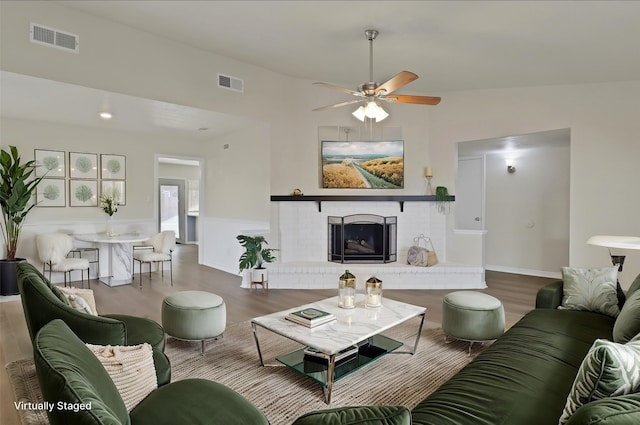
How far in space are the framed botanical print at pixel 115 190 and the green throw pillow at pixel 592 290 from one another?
6.57 metres

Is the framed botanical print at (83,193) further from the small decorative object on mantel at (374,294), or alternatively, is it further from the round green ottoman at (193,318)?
the small decorative object on mantel at (374,294)

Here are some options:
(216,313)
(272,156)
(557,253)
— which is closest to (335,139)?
(272,156)

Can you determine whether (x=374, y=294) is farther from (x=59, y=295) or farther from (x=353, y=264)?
(x=353, y=264)

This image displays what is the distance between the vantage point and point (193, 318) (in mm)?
3027

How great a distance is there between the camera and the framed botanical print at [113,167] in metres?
6.35

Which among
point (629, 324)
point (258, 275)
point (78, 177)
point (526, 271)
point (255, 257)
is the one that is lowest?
point (526, 271)

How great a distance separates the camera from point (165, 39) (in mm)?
4293

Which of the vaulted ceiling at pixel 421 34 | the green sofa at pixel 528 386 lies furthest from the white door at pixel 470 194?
the green sofa at pixel 528 386

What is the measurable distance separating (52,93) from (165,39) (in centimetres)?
137

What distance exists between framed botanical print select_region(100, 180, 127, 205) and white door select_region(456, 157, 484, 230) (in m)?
6.16

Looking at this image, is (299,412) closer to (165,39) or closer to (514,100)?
(165,39)

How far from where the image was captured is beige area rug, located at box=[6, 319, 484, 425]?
2365 millimetres

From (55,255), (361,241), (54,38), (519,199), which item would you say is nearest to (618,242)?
(361,241)

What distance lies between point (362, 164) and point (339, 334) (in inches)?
151
